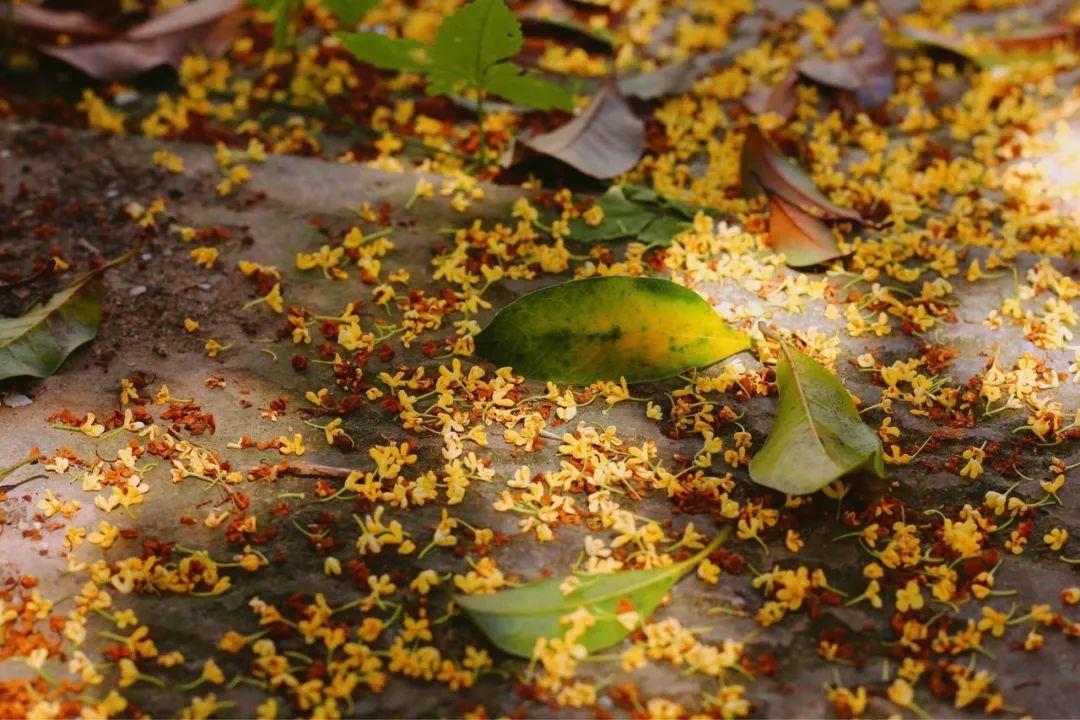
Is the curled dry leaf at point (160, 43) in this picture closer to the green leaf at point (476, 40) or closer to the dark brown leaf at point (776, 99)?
the green leaf at point (476, 40)

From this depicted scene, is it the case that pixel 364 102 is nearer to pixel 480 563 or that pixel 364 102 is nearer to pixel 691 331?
pixel 691 331

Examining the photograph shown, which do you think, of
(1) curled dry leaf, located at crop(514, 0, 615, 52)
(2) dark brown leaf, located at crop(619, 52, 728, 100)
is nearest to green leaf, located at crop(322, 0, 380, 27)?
(1) curled dry leaf, located at crop(514, 0, 615, 52)

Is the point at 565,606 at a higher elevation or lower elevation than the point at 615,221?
lower

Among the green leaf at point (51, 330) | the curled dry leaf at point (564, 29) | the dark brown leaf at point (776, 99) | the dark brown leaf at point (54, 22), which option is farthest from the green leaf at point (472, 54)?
the dark brown leaf at point (54, 22)

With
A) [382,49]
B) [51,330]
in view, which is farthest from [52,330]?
[382,49]

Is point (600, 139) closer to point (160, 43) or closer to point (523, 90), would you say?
point (523, 90)
